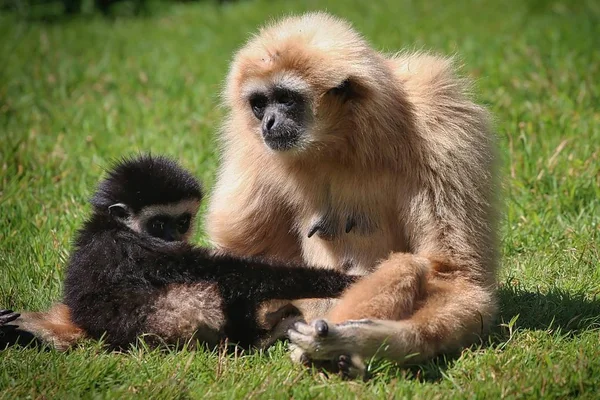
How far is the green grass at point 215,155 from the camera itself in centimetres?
416

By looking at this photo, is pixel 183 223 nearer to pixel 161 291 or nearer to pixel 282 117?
pixel 161 291

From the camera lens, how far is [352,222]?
492 centimetres

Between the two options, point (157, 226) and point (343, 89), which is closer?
point (343, 89)

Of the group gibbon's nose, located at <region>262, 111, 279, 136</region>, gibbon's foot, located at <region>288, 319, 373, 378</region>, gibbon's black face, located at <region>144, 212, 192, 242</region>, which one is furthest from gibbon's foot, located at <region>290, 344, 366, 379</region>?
gibbon's nose, located at <region>262, 111, 279, 136</region>

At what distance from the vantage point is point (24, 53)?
11.4 m

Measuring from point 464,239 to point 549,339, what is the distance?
27.4 inches

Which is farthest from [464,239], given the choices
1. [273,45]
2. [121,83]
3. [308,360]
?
[121,83]

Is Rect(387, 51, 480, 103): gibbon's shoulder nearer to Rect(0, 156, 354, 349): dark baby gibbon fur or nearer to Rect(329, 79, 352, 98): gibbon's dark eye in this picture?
Rect(329, 79, 352, 98): gibbon's dark eye

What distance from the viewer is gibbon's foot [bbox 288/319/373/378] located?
411cm

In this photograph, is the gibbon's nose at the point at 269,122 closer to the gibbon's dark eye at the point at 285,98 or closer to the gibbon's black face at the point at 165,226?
the gibbon's dark eye at the point at 285,98

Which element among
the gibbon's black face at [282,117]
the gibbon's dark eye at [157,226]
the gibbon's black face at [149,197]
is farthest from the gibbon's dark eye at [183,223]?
the gibbon's black face at [282,117]

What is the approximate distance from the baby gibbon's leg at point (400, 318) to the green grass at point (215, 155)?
115mm

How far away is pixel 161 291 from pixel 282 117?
1191mm

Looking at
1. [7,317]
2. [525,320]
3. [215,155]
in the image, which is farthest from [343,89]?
[215,155]
